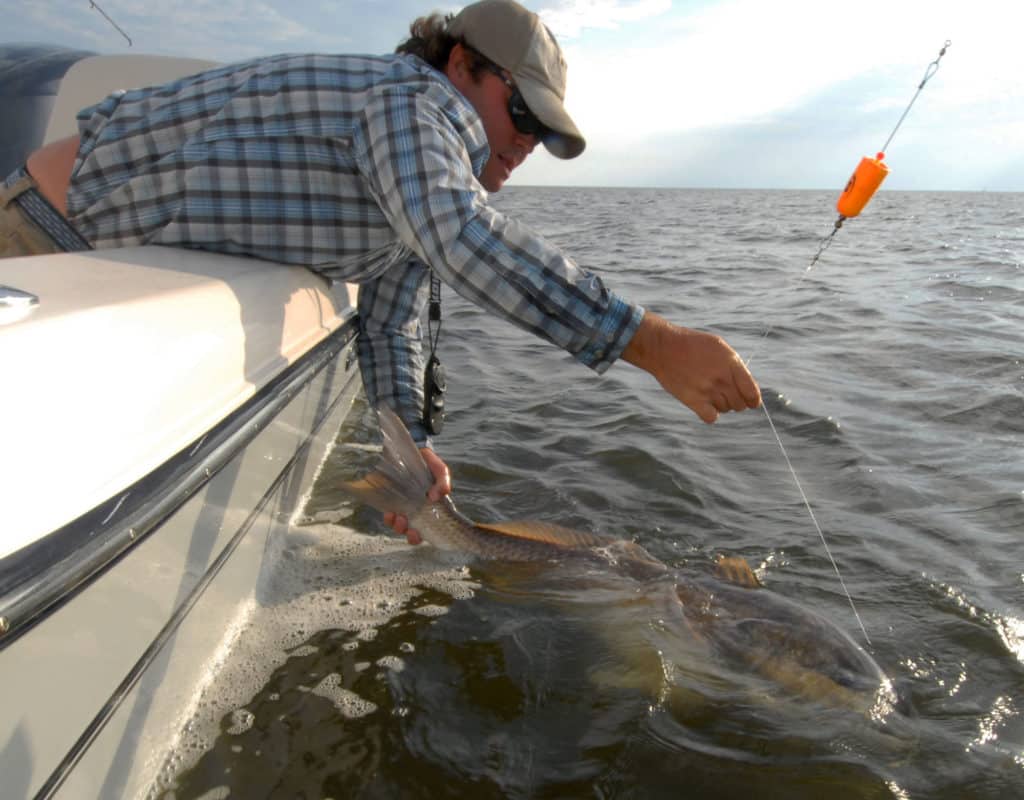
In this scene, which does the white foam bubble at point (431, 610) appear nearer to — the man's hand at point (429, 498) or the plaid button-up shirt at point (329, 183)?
the man's hand at point (429, 498)

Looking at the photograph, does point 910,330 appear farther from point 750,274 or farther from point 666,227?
point 666,227

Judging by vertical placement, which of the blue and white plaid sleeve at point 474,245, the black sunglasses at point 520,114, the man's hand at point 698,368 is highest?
the black sunglasses at point 520,114

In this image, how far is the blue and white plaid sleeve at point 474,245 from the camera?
192 centimetres

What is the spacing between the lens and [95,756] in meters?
1.60

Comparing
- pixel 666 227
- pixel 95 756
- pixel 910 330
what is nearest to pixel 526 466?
pixel 95 756

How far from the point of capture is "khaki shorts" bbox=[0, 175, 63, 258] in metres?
2.58

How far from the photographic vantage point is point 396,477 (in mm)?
2930

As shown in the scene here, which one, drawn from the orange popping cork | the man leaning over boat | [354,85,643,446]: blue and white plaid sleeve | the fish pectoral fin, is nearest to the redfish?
the fish pectoral fin

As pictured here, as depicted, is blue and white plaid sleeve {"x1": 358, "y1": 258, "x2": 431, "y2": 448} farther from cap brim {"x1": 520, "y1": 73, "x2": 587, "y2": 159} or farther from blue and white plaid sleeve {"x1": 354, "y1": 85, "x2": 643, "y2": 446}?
blue and white plaid sleeve {"x1": 354, "y1": 85, "x2": 643, "y2": 446}

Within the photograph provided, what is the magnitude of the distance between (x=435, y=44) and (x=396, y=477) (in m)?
1.48

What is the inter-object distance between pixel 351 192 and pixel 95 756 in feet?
5.03

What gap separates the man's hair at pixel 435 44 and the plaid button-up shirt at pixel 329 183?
0.62ft

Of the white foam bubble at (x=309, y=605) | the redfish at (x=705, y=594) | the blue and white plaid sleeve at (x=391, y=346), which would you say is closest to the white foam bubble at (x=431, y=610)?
the white foam bubble at (x=309, y=605)

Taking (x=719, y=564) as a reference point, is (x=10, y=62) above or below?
above
